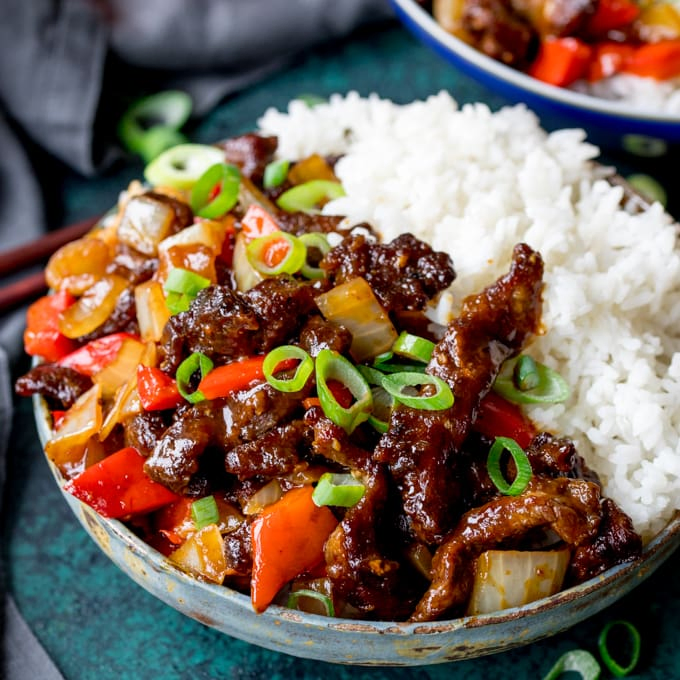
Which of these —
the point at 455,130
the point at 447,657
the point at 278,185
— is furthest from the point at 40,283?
the point at 447,657

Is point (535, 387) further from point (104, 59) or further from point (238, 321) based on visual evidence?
point (104, 59)

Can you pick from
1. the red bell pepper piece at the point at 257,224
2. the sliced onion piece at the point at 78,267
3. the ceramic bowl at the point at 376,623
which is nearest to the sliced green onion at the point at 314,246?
the red bell pepper piece at the point at 257,224

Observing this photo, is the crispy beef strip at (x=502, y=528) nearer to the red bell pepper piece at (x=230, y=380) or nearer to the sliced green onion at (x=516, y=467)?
the sliced green onion at (x=516, y=467)

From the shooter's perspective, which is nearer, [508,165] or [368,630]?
[368,630]

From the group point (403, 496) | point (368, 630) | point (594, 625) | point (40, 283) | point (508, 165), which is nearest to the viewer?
point (368, 630)

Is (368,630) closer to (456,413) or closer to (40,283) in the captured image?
(456,413)

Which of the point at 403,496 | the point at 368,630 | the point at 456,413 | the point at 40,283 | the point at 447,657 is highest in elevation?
the point at 456,413
